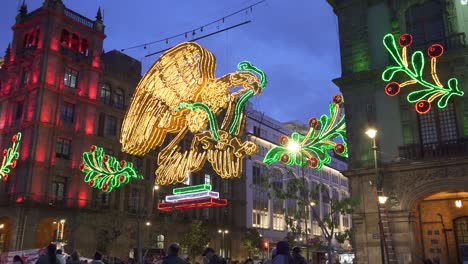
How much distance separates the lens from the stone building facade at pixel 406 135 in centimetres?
2079

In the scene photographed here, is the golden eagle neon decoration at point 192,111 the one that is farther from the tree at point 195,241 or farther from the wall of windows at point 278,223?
the wall of windows at point 278,223

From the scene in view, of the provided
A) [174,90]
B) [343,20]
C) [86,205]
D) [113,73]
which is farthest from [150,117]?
[113,73]

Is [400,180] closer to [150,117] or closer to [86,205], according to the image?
[150,117]

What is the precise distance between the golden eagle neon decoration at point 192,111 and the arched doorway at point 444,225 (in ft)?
32.1

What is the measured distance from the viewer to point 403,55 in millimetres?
20250

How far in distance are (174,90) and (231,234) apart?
38.5 metres

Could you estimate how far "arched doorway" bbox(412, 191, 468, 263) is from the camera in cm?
2323

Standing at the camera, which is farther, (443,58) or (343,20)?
(343,20)

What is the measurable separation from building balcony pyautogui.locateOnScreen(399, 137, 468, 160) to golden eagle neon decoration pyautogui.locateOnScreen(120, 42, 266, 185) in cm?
827

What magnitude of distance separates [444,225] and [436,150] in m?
5.10

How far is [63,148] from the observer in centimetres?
4650

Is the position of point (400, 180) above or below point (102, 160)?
below

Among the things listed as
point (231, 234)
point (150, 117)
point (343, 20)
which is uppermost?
point (343, 20)

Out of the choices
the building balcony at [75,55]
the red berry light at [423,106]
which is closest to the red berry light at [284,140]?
the red berry light at [423,106]
